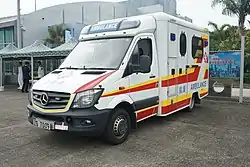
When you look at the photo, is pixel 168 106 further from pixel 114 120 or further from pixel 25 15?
pixel 25 15

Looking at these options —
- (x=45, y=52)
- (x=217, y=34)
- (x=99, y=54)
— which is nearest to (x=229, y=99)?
(x=99, y=54)

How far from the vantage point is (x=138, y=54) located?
5.80 m

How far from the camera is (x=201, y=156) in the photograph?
15.6ft

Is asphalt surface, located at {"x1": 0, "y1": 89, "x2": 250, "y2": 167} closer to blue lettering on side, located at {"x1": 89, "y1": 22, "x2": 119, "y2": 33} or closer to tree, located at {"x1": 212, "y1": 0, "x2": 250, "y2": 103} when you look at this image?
blue lettering on side, located at {"x1": 89, "y1": 22, "x2": 119, "y2": 33}

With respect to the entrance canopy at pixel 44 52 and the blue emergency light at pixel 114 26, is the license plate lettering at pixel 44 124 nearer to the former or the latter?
the blue emergency light at pixel 114 26

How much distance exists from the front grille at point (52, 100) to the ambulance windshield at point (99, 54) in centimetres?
106

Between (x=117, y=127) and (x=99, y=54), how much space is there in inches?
65.4

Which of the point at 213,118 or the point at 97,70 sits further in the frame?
the point at 213,118

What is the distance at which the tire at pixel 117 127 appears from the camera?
5181 millimetres

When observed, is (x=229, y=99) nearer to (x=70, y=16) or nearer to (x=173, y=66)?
(x=173, y=66)

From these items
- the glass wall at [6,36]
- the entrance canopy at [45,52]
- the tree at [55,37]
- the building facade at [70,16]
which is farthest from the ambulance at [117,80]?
the tree at [55,37]

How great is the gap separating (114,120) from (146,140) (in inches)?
36.9

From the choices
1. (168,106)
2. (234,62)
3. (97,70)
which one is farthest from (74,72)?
(234,62)

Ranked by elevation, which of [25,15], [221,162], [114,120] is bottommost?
[221,162]
